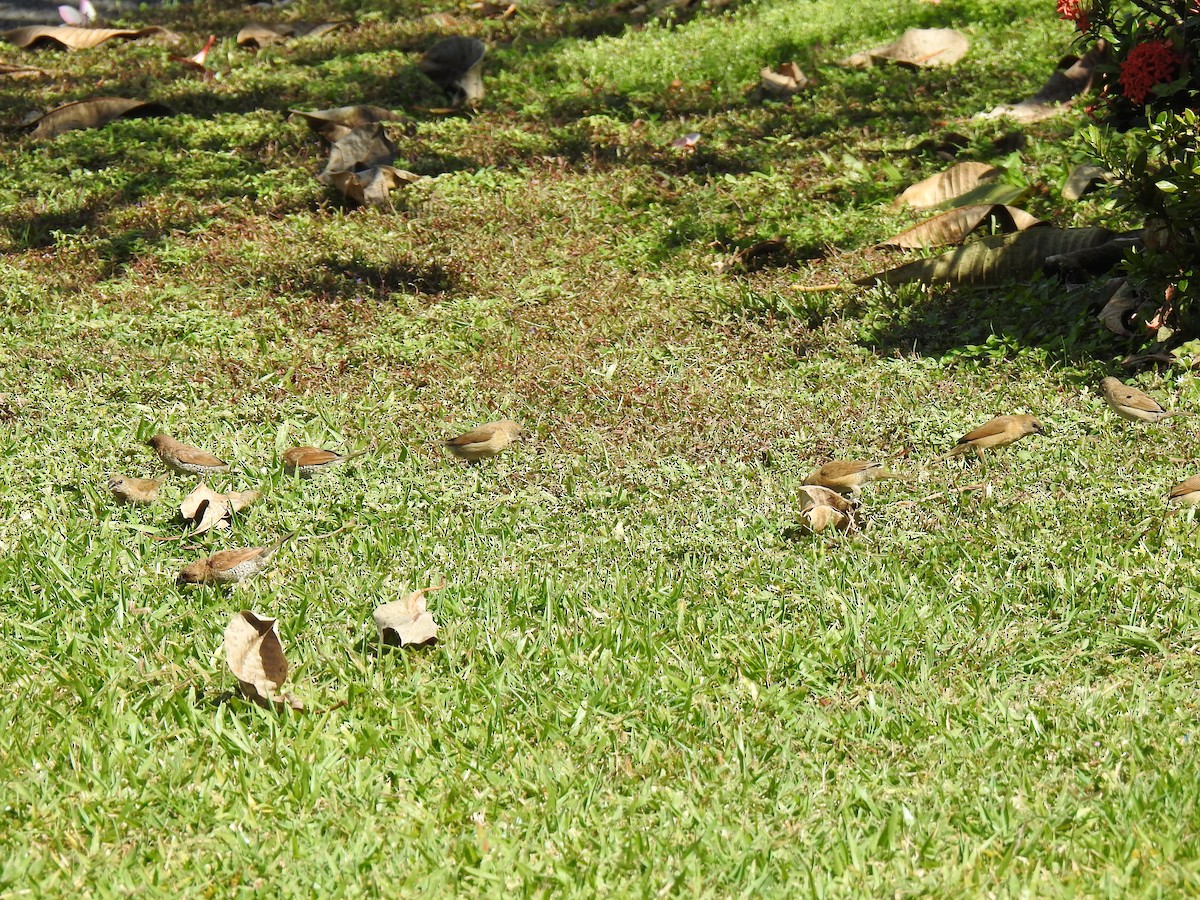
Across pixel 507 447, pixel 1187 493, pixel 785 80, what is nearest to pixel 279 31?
pixel 785 80

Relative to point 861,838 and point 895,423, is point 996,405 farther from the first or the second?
point 861,838

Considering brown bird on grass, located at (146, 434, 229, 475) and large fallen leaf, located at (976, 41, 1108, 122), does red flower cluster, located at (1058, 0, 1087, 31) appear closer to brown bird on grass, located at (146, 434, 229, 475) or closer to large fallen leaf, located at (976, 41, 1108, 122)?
large fallen leaf, located at (976, 41, 1108, 122)

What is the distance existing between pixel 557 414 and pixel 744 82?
12.5 feet

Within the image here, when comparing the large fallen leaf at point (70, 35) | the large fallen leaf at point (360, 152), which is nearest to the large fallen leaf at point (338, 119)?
the large fallen leaf at point (360, 152)

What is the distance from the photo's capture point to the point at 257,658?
3.11m

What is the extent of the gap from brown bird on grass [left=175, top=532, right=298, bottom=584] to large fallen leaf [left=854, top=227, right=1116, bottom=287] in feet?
9.01

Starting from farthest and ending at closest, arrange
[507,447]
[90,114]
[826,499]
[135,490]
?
1. [90,114]
2. [507,447]
3. [135,490]
4. [826,499]

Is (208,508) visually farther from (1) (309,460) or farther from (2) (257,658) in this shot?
(2) (257,658)

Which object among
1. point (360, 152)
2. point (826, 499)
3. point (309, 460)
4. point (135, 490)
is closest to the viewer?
point (826, 499)

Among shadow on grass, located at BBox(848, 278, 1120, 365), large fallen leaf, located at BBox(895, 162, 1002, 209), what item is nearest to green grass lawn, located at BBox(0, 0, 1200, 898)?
shadow on grass, located at BBox(848, 278, 1120, 365)

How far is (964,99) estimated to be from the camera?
22.5 feet

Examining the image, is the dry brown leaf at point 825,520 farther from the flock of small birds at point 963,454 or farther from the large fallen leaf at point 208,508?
the large fallen leaf at point 208,508

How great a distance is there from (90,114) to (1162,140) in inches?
217

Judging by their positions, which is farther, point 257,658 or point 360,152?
point 360,152
